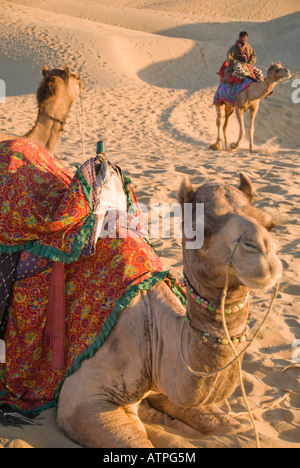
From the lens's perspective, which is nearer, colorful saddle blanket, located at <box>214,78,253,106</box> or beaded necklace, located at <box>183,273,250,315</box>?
beaded necklace, located at <box>183,273,250,315</box>

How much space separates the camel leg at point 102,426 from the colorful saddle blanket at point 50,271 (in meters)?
0.20

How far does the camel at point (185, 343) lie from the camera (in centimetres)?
176

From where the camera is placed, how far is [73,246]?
2.69 metres

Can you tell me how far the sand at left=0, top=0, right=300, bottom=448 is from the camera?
3.09 m

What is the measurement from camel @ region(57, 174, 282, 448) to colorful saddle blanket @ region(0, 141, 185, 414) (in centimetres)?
11

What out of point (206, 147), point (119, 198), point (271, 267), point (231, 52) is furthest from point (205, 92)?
point (271, 267)

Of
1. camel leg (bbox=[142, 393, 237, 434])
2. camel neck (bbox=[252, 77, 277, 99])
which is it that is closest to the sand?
camel leg (bbox=[142, 393, 237, 434])

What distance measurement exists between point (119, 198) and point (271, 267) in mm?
1623

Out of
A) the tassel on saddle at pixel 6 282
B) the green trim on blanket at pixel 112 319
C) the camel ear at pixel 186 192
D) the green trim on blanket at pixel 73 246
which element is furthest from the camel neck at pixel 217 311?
the tassel on saddle at pixel 6 282

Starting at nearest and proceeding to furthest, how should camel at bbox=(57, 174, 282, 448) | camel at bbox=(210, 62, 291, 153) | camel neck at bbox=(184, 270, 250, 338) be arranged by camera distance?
camel at bbox=(57, 174, 282, 448) → camel neck at bbox=(184, 270, 250, 338) → camel at bbox=(210, 62, 291, 153)

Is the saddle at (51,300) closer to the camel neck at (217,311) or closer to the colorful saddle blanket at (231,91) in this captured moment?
the camel neck at (217,311)

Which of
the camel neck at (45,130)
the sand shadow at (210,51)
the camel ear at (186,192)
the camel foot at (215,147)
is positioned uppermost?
the sand shadow at (210,51)

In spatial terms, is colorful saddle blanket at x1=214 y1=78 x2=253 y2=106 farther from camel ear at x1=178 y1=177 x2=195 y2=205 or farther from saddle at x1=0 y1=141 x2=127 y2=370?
camel ear at x1=178 y1=177 x2=195 y2=205

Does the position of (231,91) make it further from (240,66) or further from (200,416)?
(200,416)
